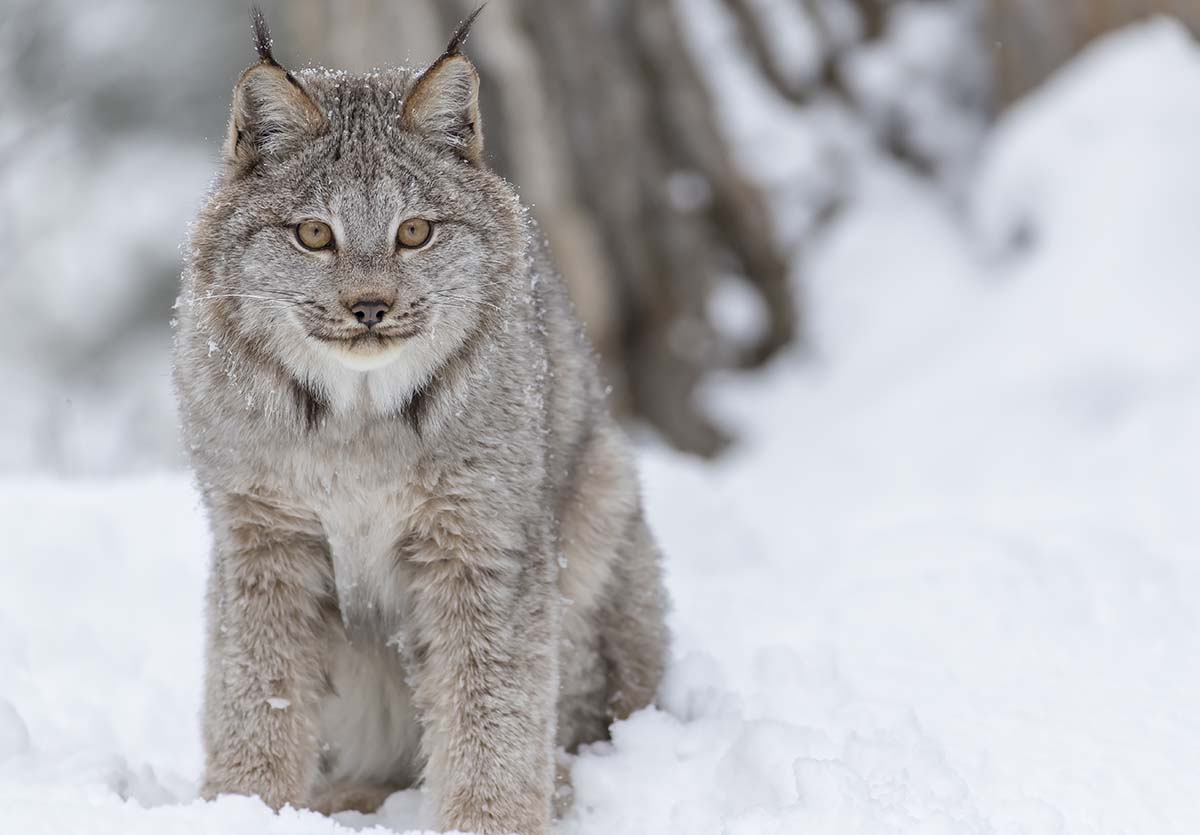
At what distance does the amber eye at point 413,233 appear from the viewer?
11.4ft

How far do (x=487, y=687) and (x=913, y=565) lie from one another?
2.18 m

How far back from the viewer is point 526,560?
12.0 ft

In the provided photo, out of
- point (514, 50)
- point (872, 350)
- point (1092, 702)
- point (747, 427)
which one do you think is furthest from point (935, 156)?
point (1092, 702)

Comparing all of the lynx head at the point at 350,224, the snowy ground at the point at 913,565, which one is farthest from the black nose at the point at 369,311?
the snowy ground at the point at 913,565

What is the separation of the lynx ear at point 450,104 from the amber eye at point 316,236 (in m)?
0.34

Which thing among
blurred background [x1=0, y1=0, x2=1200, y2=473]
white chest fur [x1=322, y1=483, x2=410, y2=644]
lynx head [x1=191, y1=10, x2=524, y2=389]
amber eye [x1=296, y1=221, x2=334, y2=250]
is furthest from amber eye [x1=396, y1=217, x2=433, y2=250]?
blurred background [x1=0, y1=0, x2=1200, y2=473]

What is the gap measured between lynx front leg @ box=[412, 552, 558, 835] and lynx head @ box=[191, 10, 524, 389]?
555 mm

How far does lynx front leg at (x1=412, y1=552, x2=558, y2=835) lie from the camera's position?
3631 millimetres

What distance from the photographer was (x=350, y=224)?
3.43 m

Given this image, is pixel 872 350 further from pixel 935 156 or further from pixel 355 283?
pixel 355 283

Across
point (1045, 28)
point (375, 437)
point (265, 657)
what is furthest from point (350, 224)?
point (1045, 28)

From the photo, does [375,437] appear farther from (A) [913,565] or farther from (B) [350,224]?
(A) [913,565]

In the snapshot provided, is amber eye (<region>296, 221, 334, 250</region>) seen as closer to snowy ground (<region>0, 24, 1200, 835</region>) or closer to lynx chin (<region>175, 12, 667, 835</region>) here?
lynx chin (<region>175, 12, 667, 835</region>)

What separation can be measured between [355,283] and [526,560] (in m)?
0.79
